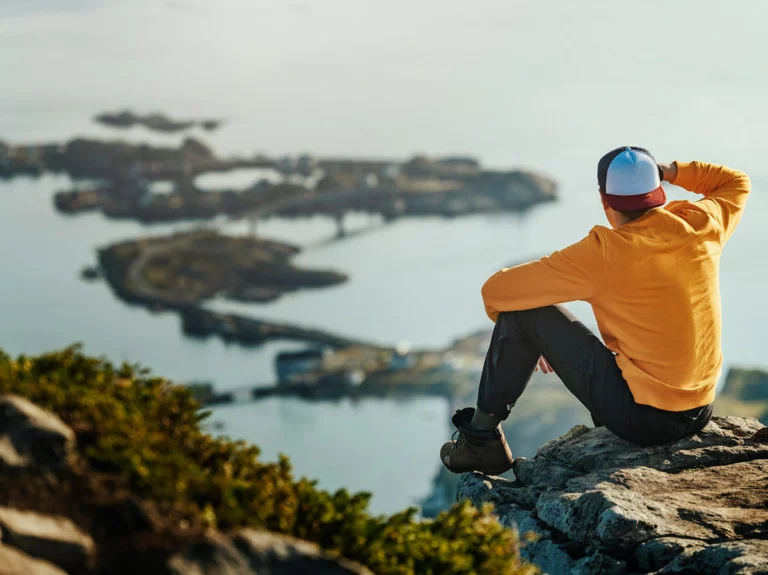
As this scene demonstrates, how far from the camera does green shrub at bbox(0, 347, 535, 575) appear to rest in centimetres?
238

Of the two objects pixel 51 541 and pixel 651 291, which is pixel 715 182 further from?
pixel 51 541

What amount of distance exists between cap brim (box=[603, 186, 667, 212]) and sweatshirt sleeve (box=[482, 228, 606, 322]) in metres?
0.23

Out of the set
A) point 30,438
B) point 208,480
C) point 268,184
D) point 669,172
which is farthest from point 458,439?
point 268,184

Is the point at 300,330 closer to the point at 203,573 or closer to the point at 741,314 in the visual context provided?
the point at 741,314

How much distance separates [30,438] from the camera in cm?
238

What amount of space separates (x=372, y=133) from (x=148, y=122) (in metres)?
31.5

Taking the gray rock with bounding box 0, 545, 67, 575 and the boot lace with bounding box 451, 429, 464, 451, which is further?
the boot lace with bounding box 451, 429, 464, 451

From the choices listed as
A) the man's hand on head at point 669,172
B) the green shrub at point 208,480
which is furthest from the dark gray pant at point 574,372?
the green shrub at point 208,480

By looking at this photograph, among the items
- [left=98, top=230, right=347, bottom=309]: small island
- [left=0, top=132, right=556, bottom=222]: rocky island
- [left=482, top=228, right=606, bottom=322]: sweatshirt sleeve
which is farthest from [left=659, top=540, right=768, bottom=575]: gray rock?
[left=0, top=132, right=556, bottom=222]: rocky island

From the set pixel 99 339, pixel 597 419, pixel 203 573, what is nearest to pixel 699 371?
pixel 597 419

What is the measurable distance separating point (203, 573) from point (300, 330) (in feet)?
253

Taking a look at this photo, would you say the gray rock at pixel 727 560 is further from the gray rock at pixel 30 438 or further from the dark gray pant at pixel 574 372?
the gray rock at pixel 30 438

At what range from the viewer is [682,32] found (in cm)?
10962

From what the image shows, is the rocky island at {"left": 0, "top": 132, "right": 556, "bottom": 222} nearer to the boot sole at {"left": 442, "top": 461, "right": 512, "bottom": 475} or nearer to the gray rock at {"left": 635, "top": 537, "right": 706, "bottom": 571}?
the boot sole at {"left": 442, "top": 461, "right": 512, "bottom": 475}
